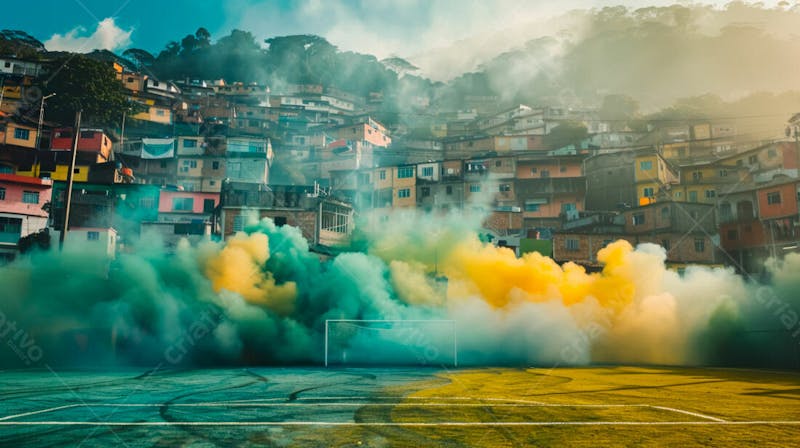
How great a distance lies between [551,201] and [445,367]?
1792 inches

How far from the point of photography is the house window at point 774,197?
177ft

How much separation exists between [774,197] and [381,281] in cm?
4273

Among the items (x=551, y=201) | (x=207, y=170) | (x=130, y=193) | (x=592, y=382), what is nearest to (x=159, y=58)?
(x=207, y=170)

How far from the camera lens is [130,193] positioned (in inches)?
2270

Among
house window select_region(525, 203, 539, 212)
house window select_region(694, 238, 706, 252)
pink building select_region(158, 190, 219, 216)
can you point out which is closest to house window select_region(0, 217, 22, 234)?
pink building select_region(158, 190, 219, 216)

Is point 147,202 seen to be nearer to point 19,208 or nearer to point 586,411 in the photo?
point 19,208

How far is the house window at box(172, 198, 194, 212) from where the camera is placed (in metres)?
59.6

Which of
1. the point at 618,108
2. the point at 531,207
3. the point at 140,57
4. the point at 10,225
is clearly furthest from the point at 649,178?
the point at 140,57

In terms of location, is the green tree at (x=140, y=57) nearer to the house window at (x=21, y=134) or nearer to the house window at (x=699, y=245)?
the house window at (x=21, y=134)

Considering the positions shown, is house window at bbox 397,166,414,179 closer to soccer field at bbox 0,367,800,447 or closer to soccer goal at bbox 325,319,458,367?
soccer goal at bbox 325,319,458,367

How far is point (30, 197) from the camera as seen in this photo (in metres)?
47.3

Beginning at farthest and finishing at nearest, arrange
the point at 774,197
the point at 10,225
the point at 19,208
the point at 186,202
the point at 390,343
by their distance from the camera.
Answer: the point at 186,202, the point at 774,197, the point at 19,208, the point at 10,225, the point at 390,343

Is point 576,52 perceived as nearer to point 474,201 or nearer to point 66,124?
point 474,201

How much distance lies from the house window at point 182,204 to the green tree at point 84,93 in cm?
2816
